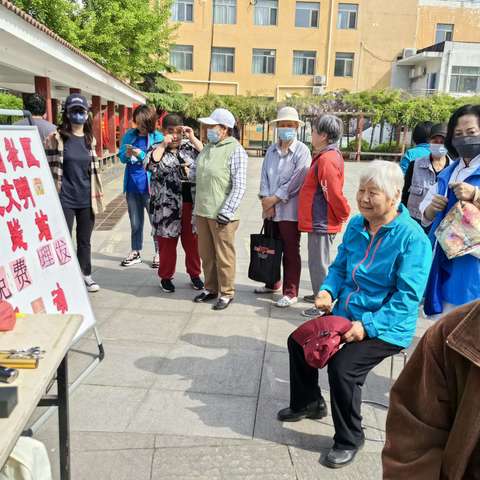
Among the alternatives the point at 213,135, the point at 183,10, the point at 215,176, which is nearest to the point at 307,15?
the point at 183,10

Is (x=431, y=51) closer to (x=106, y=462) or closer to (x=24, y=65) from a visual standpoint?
(x=24, y=65)

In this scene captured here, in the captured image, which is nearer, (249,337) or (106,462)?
(106,462)

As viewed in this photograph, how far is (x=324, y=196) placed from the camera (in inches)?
171

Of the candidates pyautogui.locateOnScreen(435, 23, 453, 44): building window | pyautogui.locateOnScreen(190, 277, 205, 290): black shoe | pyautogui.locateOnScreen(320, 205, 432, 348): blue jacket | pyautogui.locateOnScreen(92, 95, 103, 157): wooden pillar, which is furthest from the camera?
pyautogui.locateOnScreen(435, 23, 453, 44): building window

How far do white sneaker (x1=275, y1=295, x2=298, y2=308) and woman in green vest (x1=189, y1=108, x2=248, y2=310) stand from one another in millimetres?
507

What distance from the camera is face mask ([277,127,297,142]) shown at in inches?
182

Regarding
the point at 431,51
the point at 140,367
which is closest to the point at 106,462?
the point at 140,367

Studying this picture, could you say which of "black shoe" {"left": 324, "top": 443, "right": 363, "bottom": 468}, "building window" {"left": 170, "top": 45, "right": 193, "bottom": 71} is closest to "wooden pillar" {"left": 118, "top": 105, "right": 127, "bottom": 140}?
"building window" {"left": 170, "top": 45, "right": 193, "bottom": 71}

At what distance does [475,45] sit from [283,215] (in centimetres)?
3098

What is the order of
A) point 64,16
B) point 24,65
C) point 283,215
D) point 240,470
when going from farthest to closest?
point 64,16
point 24,65
point 283,215
point 240,470

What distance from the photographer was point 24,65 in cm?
970

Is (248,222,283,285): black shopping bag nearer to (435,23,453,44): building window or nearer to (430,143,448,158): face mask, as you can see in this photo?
(430,143,448,158): face mask

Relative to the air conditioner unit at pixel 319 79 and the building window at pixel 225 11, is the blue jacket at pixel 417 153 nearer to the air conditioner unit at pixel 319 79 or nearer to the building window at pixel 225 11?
the air conditioner unit at pixel 319 79

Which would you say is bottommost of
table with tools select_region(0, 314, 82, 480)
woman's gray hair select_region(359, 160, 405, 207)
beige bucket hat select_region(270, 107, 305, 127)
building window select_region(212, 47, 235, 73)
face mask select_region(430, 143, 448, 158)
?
table with tools select_region(0, 314, 82, 480)
